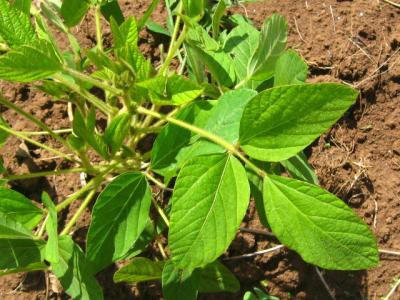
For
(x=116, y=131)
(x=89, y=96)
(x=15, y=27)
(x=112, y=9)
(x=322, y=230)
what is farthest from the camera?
(x=112, y=9)

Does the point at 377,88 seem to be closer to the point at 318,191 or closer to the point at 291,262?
the point at 291,262

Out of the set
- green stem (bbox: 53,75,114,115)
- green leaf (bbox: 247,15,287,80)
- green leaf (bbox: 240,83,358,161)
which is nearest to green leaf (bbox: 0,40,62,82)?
green stem (bbox: 53,75,114,115)

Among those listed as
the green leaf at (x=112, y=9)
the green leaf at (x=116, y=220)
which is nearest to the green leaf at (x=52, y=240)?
the green leaf at (x=116, y=220)

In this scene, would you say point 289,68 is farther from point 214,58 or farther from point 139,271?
point 139,271

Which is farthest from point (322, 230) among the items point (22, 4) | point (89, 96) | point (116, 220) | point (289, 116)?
point (22, 4)

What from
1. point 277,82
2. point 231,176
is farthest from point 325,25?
point 231,176
